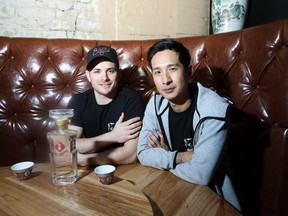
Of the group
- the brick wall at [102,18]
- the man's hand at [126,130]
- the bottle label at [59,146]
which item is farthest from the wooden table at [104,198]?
the brick wall at [102,18]

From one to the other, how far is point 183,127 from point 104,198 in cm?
61

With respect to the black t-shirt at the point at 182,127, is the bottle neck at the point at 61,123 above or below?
above

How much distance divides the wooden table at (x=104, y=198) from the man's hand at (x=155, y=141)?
24 cm

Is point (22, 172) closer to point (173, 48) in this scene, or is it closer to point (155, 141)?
point (155, 141)

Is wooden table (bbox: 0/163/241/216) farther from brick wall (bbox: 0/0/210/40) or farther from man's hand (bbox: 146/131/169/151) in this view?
brick wall (bbox: 0/0/210/40)

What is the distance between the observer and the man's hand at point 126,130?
1276mm

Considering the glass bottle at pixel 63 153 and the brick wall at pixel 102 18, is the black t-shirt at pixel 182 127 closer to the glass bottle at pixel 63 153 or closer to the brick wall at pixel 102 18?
the glass bottle at pixel 63 153

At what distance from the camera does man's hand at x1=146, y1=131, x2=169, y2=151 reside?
1179mm

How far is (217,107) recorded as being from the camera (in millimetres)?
1050

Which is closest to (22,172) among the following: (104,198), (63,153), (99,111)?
(63,153)

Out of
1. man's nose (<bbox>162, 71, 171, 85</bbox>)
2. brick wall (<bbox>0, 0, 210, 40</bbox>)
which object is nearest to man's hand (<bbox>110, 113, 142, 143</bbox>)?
man's nose (<bbox>162, 71, 171, 85</bbox>)

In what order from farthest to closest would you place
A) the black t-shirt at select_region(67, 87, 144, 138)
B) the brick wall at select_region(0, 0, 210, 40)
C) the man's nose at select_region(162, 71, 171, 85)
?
1. the brick wall at select_region(0, 0, 210, 40)
2. the black t-shirt at select_region(67, 87, 144, 138)
3. the man's nose at select_region(162, 71, 171, 85)

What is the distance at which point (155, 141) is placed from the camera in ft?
3.88

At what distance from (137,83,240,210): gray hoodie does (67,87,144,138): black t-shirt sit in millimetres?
323
